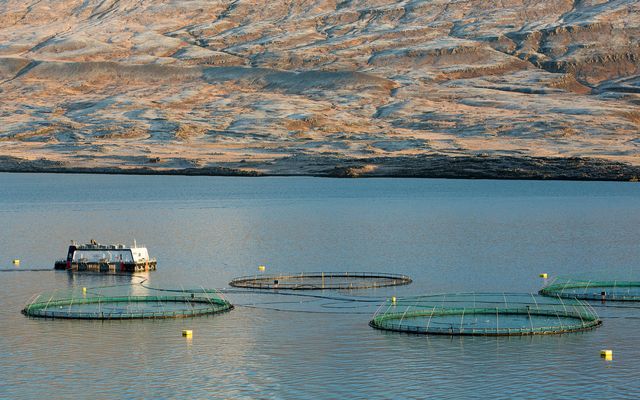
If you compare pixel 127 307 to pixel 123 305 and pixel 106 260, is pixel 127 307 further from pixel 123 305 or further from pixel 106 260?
pixel 106 260

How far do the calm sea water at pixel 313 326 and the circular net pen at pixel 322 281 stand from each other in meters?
2.04

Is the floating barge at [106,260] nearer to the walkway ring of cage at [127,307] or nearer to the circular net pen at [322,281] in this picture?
the circular net pen at [322,281]

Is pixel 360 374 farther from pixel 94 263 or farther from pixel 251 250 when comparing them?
pixel 251 250

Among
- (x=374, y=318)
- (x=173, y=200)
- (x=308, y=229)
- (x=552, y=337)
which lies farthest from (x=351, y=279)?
(x=173, y=200)

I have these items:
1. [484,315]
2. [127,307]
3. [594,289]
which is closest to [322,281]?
[127,307]

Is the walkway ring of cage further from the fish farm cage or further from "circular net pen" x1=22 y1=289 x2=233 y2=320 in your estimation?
the fish farm cage

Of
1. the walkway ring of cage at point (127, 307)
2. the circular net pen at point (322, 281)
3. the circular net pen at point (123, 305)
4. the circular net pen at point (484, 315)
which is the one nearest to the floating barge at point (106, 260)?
the circular net pen at point (322, 281)

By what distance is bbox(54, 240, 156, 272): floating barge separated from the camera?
94312 mm

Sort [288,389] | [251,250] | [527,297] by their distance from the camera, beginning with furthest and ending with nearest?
[251,250], [527,297], [288,389]

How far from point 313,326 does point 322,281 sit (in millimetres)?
21037

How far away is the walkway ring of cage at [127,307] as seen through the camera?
70.8m

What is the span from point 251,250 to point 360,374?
57748 millimetres

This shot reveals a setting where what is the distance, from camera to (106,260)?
95.2 metres

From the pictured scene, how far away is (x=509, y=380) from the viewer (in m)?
54.5
